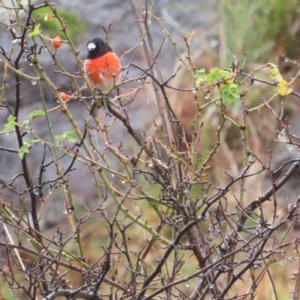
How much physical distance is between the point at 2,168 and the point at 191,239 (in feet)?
13.2

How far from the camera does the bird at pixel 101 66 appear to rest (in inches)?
92.8

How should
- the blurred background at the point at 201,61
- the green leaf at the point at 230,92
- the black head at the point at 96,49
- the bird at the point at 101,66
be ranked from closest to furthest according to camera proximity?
the green leaf at the point at 230,92, the bird at the point at 101,66, the black head at the point at 96,49, the blurred background at the point at 201,61

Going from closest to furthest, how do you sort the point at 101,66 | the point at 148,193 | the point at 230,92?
the point at 230,92 → the point at 148,193 → the point at 101,66

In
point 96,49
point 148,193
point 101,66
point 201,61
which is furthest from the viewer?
point 201,61

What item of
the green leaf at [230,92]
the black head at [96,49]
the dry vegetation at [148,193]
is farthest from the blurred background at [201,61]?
the green leaf at [230,92]

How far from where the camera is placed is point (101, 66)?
2.45 meters

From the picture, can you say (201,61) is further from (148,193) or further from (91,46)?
(148,193)

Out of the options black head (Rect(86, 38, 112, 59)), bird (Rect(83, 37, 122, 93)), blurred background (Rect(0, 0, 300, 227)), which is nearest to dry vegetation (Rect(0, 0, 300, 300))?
bird (Rect(83, 37, 122, 93))

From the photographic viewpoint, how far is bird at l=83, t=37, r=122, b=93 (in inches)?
92.8

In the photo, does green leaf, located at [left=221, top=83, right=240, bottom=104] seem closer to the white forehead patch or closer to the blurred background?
the white forehead patch

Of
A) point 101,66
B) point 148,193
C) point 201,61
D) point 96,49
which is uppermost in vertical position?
point 201,61

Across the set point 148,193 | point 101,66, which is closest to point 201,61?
point 101,66

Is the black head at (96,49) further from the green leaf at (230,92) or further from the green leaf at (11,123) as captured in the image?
the green leaf at (230,92)

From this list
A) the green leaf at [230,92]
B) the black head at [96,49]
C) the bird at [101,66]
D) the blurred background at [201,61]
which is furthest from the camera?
the blurred background at [201,61]
